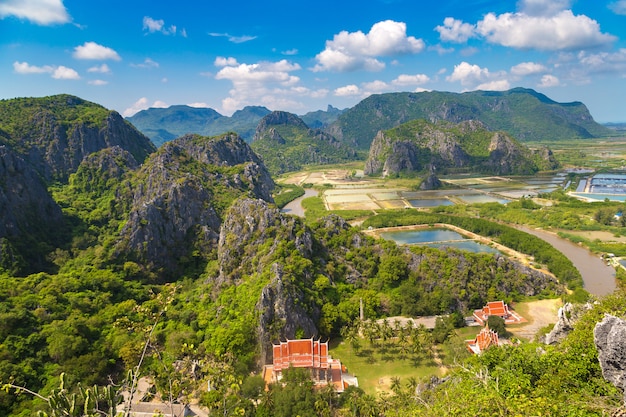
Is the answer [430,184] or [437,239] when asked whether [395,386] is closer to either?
[437,239]

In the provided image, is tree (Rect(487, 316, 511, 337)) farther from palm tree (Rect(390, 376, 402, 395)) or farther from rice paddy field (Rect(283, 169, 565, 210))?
rice paddy field (Rect(283, 169, 565, 210))

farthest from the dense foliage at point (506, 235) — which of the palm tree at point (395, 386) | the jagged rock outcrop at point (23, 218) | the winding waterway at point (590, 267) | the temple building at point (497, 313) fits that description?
the jagged rock outcrop at point (23, 218)

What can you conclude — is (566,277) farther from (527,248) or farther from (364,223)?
(364,223)

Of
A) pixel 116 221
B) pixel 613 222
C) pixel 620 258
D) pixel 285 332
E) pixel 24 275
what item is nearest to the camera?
pixel 285 332

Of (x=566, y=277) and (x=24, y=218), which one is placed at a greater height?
(x=24, y=218)

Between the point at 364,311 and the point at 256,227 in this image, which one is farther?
the point at 256,227

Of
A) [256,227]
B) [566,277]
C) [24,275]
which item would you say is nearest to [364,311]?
[256,227]
